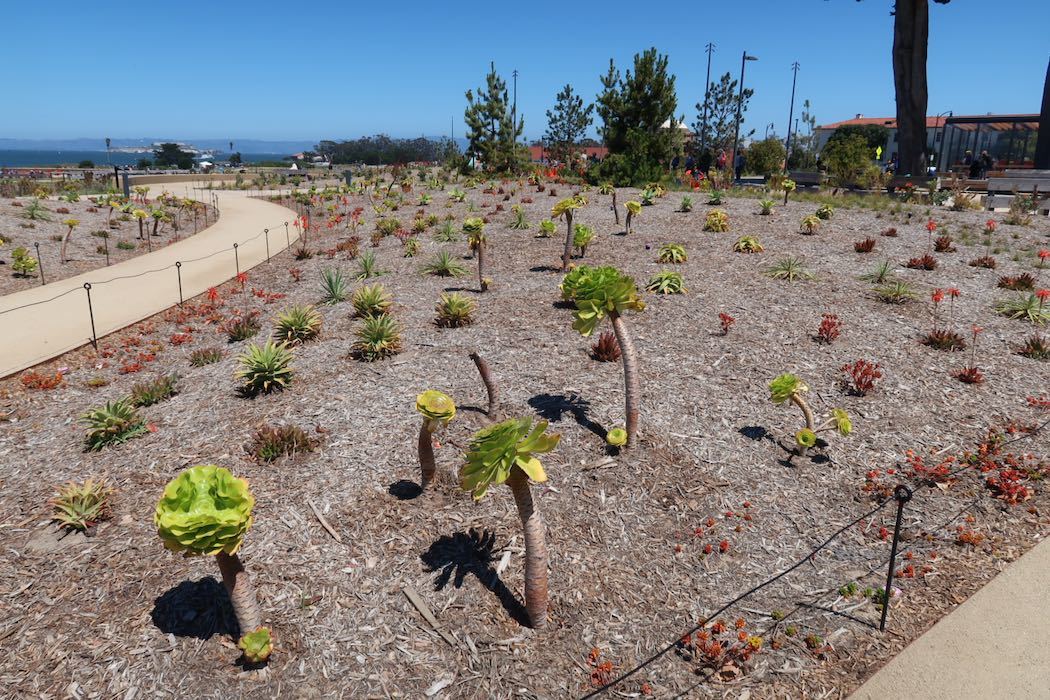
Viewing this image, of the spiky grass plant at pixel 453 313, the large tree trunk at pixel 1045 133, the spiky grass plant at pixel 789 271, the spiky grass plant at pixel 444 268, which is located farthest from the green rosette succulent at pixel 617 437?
the large tree trunk at pixel 1045 133

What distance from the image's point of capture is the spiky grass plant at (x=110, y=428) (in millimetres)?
6453

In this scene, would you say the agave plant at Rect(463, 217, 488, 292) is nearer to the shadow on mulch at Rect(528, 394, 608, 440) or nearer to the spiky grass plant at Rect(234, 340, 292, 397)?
the spiky grass plant at Rect(234, 340, 292, 397)

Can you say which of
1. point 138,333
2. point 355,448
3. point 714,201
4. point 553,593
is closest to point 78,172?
point 138,333

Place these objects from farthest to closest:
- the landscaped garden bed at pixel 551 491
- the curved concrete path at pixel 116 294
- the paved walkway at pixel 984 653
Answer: the curved concrete path at pixel 116 294 < the landscaped garden bed at pixel 551 491 < the paved walkway at pixel 984 653

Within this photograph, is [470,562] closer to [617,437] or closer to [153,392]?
[617,437]

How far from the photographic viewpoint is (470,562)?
187 inches

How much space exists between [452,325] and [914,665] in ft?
21.7

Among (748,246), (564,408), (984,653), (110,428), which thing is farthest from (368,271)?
(984,653)

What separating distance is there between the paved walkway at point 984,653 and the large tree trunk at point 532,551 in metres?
1.99

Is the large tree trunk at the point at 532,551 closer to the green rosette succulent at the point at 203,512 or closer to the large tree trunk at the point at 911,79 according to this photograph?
the green rosette succulent at the point at 203,512

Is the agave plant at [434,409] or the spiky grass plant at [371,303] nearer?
the agave plant at [434,409]

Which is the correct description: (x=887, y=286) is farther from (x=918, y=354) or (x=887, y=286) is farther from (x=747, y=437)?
(x=747, y=437)

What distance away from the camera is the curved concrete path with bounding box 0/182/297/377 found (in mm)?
9734

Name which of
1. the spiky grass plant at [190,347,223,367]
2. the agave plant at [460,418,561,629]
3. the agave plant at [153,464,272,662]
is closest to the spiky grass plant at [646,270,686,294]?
the spiky grass plant at [190,347,223,367]
